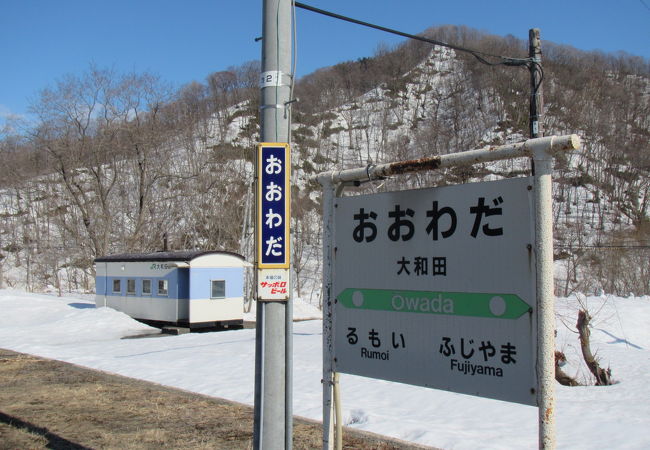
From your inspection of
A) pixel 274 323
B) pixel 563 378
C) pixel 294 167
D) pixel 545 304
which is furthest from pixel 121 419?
pixel 294 167

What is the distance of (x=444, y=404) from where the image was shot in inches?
306

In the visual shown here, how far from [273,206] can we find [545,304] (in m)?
1.86

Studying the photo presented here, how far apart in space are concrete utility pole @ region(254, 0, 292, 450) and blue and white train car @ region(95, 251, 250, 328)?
1646 cm

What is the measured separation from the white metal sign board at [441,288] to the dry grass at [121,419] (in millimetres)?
2425

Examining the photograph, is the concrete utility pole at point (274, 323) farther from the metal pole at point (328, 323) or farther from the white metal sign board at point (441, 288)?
the white metal sign board at point (441, 288)

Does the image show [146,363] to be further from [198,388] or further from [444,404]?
[444,404]

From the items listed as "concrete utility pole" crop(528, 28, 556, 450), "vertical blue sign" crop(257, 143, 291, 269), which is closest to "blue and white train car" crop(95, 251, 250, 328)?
"vertical blue sign" crop(257, 143, 291, 269)

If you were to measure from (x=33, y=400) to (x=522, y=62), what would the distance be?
9196mm

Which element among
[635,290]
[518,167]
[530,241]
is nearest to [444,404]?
[530,241]

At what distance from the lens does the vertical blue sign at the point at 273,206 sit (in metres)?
4.04

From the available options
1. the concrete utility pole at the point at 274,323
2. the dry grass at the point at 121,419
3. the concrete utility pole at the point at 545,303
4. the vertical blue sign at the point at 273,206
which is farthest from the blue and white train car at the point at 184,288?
the concrete utility pole at the point at 545,303

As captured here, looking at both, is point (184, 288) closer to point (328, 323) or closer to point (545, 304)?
point (328, 323)

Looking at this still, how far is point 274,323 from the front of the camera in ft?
13.3

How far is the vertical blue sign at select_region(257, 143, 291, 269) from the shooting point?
404 cm
